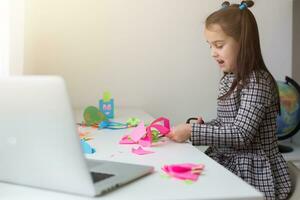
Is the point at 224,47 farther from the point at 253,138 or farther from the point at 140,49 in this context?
the point at 140,49

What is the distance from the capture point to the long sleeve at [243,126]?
3.92 ft

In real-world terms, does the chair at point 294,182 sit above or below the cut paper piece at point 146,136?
below

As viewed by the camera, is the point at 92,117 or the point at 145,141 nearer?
the point at 145,141

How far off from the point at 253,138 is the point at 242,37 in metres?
0.32

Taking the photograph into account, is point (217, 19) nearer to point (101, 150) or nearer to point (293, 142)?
point (101, 150)

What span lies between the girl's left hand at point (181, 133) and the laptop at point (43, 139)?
46 cm

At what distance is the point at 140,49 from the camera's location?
2.18m

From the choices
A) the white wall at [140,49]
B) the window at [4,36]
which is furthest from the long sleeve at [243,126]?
the white wall at [140,49]

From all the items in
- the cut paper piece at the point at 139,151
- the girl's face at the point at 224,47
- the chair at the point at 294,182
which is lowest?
the chair at the point at 294,182

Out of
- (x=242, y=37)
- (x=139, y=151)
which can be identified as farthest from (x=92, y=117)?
(x=242, y=37)

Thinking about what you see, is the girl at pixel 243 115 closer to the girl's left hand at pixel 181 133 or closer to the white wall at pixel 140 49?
the girl's left hand at pixel 181 133

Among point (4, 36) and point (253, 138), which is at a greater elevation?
point (4, 36)

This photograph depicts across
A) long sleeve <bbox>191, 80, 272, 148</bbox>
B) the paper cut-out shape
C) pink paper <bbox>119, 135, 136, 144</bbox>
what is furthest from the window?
long sleeve <bbox>191, 80, 272, 148</bbox>

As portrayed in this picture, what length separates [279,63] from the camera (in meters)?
2.31
